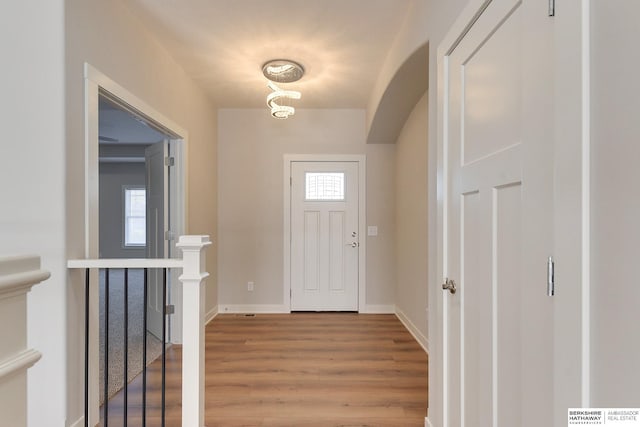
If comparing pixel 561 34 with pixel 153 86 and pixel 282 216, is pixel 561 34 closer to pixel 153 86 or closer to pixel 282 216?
pixel 153 86

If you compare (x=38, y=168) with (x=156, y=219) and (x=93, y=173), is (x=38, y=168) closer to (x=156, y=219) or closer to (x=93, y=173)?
(x=93, y=173)

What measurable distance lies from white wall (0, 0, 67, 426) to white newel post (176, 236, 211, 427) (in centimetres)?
63

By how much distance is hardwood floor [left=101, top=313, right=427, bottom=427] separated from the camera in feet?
6.13

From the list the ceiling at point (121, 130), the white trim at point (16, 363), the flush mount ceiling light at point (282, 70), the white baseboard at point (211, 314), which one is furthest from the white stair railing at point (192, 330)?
the ceiling at point (121, 130)

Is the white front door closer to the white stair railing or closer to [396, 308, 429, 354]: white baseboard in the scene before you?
[396, 308, 429, 354]: white baseboard

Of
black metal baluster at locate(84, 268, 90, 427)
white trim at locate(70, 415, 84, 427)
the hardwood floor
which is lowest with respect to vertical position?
the hardwood floor

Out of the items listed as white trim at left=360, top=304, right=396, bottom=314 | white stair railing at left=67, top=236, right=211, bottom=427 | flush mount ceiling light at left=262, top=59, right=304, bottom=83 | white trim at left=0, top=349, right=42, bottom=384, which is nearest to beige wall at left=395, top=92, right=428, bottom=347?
white trim at left=360, top=304, right=396, bottom=314

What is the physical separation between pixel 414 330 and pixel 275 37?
2976mm

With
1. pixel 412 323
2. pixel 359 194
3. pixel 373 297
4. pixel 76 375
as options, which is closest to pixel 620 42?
pixel 76 375

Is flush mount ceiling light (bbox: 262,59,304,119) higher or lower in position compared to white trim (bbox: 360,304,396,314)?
higher

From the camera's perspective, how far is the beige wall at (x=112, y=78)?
161 centimetres

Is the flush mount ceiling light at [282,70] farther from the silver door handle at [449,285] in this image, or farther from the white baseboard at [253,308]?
the white baseboard at [253,308]

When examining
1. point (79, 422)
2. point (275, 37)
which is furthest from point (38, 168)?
point (275, 37)

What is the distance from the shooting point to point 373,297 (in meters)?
3.96
